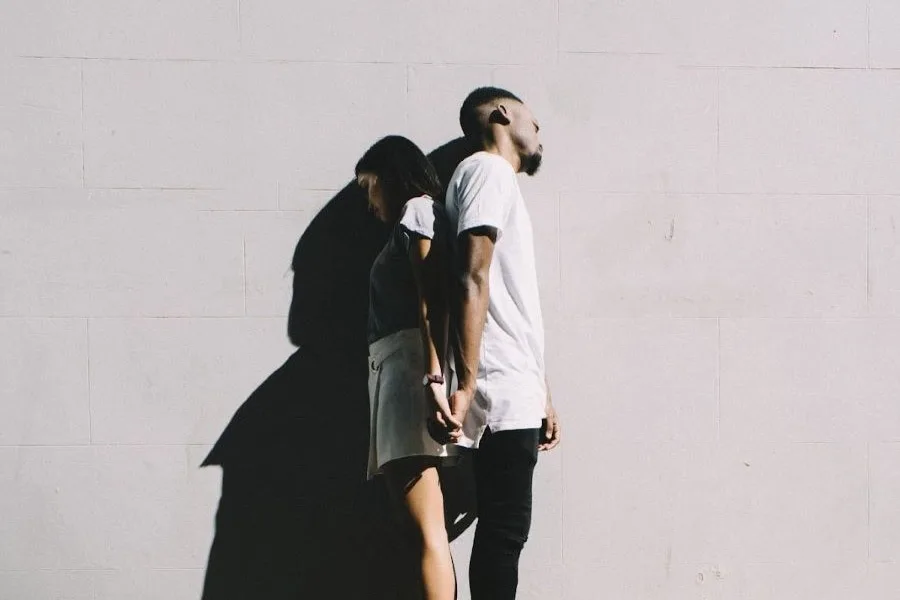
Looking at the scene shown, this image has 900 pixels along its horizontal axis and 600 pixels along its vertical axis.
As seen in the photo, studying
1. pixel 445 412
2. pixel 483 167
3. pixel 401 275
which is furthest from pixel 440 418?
pixel 483 167

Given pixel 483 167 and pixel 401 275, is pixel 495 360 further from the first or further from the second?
pixel 483 167

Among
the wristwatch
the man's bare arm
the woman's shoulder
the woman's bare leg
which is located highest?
the woman's shoulder

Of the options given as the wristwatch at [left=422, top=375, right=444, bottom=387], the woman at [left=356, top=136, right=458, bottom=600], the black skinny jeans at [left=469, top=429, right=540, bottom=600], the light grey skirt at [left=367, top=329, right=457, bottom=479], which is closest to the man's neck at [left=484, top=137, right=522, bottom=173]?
the woman at [left=356, top=136, right=458, bottom=600]

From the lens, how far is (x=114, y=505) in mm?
3002

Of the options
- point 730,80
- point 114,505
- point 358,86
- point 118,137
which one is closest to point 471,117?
point 358,86

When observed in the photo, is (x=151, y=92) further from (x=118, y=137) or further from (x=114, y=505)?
(x=114, y=505)

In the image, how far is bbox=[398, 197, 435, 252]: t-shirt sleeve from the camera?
242 centimetres

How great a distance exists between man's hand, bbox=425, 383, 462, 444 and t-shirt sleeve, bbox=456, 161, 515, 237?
0.46 metres

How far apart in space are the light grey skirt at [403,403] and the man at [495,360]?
5.4 inches

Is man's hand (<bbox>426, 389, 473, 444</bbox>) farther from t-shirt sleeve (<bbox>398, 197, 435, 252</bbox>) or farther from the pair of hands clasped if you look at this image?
t-shirt sleeve (<bbox>398, 197, 435, 252</bbox>)

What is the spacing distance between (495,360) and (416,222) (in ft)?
1.53

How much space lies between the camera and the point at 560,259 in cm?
305

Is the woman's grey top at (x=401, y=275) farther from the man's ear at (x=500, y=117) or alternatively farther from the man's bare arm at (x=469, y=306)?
the man's ear at (x=500, y=117)

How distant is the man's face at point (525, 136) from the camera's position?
2.68 m
